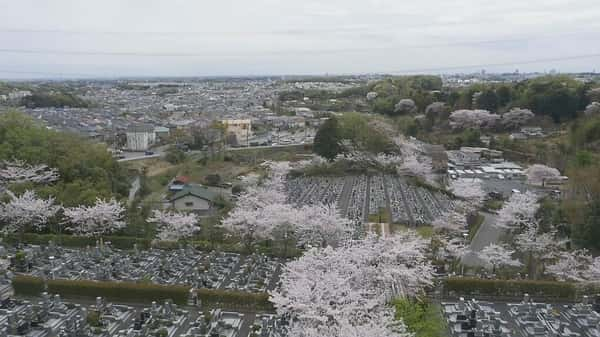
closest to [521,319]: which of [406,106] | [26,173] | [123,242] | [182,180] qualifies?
[123,242]

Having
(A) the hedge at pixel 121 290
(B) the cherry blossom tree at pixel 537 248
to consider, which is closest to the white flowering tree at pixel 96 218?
(A) the hedge at pixel 121 290

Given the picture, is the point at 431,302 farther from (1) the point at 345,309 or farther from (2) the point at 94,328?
(2) the point at 94,328

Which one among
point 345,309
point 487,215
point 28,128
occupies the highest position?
point 28,128

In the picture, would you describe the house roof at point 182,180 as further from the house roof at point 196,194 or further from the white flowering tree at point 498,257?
the white flowering tree at point 498,257

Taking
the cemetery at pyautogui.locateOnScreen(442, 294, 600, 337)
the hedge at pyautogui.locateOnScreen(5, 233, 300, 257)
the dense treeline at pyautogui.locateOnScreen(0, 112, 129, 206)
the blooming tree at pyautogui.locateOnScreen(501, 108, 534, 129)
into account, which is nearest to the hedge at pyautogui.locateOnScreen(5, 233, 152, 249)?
the hedge at pyautogui.locateOnScreen(5, 233, 300, 257)

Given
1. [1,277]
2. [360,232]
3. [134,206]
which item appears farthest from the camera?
[134,206]

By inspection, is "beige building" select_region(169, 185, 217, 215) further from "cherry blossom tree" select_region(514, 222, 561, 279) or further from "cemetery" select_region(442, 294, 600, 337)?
"cherry blossom tree" select_region(514, 222, 561, 279)

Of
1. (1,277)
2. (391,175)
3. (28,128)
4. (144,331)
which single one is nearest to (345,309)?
(144,331)
